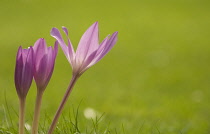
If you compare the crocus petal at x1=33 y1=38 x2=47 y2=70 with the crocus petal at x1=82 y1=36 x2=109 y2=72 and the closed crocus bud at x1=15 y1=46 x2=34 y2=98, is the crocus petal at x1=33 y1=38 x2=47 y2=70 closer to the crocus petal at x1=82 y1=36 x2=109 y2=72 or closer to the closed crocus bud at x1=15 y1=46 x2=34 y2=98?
the closed crocus bud at x1=15 y1=46 x2=34 y2=98

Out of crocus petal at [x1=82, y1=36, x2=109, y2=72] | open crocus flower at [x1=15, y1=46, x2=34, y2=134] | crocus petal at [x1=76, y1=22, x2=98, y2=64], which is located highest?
crocus petal at [x1=76, y1=22, x2=98, y2=64]

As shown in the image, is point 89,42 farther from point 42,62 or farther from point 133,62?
point 133,62

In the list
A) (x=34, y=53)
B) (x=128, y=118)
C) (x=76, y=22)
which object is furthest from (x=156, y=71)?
(x=76, y=22)

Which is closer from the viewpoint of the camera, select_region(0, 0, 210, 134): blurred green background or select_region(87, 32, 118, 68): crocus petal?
select_region(87, 32, 118, 68): crocus petal

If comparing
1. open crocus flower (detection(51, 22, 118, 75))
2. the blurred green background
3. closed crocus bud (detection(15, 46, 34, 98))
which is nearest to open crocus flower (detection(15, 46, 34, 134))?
closed crocus bud (detection(15, 46, 34, 98))

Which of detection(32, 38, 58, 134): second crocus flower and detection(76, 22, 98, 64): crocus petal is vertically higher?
detection(76, 22, 98, 64): crocus petal

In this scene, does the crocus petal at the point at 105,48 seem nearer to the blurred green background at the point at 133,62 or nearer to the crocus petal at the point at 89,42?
the crocus petal at the point at 89,42

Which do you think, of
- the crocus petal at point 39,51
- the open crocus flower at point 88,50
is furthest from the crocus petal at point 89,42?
the crocus petal at point 39,51
